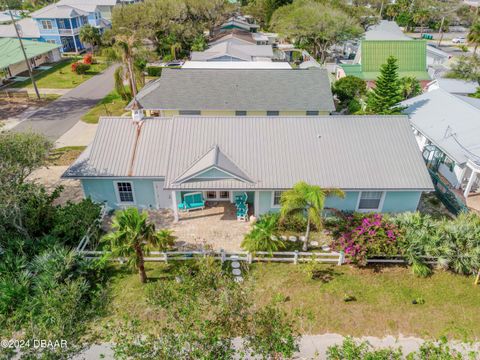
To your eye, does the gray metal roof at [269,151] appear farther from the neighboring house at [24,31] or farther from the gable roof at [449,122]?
the neighboring house at [24,31]

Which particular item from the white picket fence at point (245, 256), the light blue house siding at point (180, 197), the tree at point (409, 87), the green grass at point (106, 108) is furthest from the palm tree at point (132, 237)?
the tree at point (409, 87)

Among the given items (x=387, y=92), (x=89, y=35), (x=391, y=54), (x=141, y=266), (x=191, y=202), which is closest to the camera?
(x=141, y=266)

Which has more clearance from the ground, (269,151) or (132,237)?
(269,151)

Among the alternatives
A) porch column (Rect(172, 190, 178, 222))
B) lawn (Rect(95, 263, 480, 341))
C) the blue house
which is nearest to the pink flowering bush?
lawn (Rect(95, 263, 480, 341))

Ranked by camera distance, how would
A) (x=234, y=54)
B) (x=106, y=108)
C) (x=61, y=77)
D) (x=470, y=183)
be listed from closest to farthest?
1. (x=470, y=183)
2. (x=106, y=108)
3. (x=234, y=54)
4. (x=61, y=77)

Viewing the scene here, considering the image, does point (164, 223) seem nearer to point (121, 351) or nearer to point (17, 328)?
point (17, 328)

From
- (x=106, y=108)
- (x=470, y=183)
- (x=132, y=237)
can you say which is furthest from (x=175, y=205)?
(x=106, y=108)

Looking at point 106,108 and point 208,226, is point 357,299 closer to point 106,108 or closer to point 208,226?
point 208,226

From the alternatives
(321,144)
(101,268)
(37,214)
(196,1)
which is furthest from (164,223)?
(196,1)
